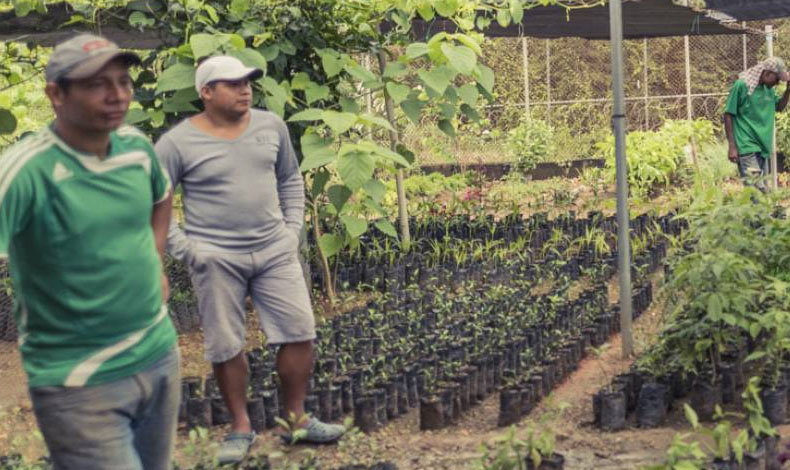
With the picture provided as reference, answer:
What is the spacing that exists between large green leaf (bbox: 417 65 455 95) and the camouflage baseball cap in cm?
382

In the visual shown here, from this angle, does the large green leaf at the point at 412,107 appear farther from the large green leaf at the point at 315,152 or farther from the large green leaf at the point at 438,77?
the large green leaf at the point at 315,152

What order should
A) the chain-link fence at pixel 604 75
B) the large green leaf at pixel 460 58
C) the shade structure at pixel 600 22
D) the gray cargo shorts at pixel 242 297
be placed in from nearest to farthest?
the gray cargo shorts at pixel 242 297 → the large green leaf at pixel 460 58 → the shade structure at pixel 600 22 → the chain-link fence at pixel 604 75

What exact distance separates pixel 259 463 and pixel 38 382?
1.74 metres

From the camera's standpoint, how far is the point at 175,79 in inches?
249

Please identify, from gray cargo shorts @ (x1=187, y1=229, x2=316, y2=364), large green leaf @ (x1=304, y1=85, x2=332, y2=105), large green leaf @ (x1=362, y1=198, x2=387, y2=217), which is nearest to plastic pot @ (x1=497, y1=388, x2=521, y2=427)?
gray cargo shorts @ (x1=187, y1=229, x2=316, y2=364)

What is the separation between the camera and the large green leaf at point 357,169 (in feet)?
20.2

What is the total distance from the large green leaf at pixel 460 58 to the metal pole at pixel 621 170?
0.73 meters

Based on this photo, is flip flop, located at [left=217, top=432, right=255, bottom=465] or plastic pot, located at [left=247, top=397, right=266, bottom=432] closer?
flip flop, located at [left=217, top=432, right=255, bottom=465]

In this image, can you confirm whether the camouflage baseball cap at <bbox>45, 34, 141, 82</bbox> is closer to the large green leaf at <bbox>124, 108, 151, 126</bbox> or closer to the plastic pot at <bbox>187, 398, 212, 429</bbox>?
the plastic pot at <bbox>187, 398, 212, 429</bbox>

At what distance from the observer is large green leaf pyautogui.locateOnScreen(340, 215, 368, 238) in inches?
281

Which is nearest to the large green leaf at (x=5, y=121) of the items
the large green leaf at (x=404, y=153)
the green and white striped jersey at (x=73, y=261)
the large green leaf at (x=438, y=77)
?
the large green leaf at (x=438, y=77)

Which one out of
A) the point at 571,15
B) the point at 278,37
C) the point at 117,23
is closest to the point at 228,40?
the point at 278,37

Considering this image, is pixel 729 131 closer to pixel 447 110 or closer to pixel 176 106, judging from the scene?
pixel 447 110

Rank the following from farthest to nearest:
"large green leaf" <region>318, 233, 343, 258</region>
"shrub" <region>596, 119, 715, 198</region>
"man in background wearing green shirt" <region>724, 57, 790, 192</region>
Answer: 1. "shrub" <region>596, 119, 715, 198</region>
2. "man in background wearing green shirt" <region>724, 57, 790, 192</region>
3. "large green leaf" <region>318, 233, 343, 258</region>
